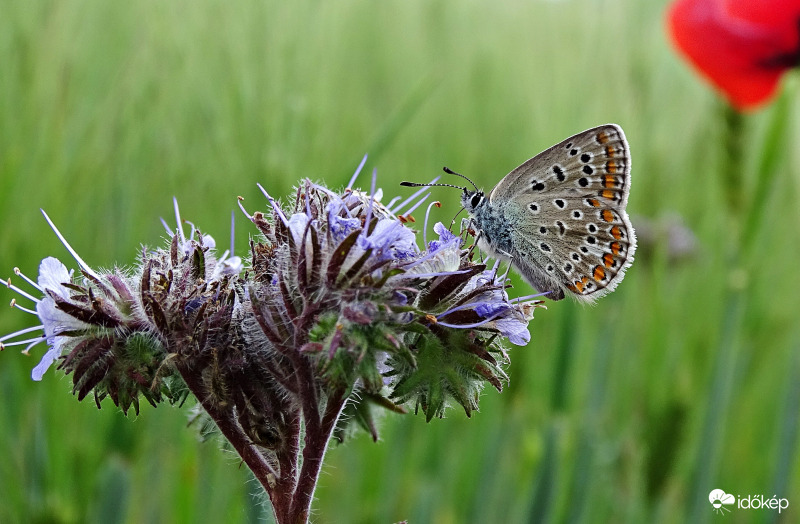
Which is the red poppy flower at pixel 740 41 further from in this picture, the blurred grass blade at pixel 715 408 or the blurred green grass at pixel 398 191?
the blurred grass blade at pixel 715 408

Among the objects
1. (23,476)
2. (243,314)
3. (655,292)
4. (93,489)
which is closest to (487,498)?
(655,292)

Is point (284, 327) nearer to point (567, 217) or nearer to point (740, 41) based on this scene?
point (567, 217)

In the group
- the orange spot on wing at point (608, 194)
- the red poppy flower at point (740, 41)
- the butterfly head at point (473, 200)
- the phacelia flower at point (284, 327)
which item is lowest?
the phacelia flower at point (284, 327)

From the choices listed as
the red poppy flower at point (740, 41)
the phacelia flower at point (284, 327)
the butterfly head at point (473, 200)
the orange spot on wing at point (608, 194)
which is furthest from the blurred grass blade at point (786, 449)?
the phacelia flower at point (284, 327)

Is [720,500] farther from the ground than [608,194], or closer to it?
closer to it

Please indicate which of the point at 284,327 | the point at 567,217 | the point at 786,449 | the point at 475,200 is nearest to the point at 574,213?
the point at 567,217

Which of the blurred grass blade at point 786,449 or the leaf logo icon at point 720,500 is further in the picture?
the leaf logo icon at point 720,500

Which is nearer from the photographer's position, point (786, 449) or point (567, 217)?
point (567, 217)
